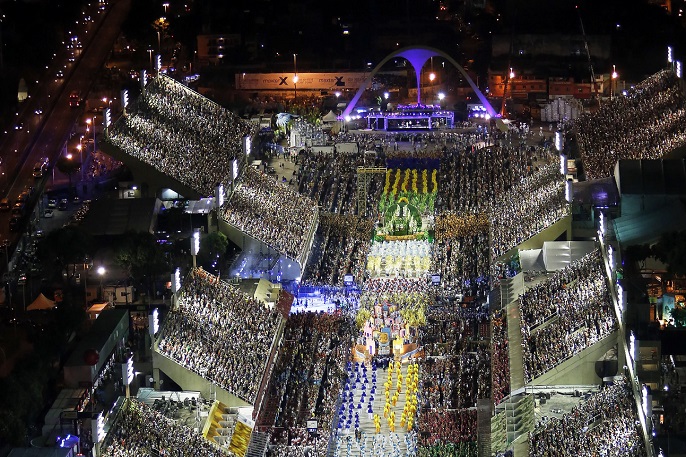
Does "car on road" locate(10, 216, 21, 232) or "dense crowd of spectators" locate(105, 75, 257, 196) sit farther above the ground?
"dense crowd of spectators" locate(105, 75, 257, 196)

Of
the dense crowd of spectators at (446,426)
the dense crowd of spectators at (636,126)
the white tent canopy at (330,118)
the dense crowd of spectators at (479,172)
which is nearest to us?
the dense crowd of spectators at (446,426)

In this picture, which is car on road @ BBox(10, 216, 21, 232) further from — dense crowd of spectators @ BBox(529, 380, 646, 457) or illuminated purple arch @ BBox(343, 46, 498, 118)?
dense crowd of spectators @ BBox(529, 380, 646, 457)

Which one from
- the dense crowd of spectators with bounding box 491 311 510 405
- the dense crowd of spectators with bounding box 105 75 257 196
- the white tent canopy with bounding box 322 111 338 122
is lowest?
the dense crowd of spectators with bounding box 491 311 510 405

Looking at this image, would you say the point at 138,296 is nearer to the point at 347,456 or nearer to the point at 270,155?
the point at 347,456

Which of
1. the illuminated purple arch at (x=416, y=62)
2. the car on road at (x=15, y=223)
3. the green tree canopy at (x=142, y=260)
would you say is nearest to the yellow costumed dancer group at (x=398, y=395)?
the green tree canopy at (x=142, y=260)

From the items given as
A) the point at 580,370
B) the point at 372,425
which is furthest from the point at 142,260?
the point at 580,370

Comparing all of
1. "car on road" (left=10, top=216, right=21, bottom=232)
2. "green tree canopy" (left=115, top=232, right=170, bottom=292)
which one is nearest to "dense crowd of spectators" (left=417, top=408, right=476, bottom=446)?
"green tree canopy" (left=115, top=232, right=170, bottom=292)

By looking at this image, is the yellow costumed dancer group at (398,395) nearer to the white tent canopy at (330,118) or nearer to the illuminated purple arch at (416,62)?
the white tent canopy at (330,118)
